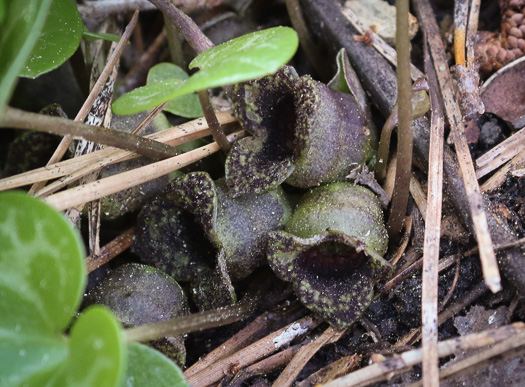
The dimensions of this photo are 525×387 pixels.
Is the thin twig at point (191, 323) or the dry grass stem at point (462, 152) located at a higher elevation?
the dry grass stem at point (462, 152)

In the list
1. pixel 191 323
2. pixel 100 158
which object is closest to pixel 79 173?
pixel 100 158

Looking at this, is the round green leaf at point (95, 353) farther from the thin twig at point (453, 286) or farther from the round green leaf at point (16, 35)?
the thin twig at point (453, 286)

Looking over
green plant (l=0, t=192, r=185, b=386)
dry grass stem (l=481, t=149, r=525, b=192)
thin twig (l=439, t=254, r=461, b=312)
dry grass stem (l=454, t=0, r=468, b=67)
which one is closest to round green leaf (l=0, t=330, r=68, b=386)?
green plant (l=0, t=192, r=185, b=386)

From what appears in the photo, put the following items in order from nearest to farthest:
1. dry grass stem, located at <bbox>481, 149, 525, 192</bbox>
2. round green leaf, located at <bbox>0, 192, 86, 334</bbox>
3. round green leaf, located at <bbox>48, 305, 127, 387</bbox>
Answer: round green leaf, located at <bbox>48, 305, 127, 387</bbox> → round green leaf, located at <bbox>0, 192, 86, 334</bbox> → dry grass stem, located at <bbox>481, 149, 525, 192</bbox>

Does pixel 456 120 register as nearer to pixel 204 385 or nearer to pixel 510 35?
pixel 510 35

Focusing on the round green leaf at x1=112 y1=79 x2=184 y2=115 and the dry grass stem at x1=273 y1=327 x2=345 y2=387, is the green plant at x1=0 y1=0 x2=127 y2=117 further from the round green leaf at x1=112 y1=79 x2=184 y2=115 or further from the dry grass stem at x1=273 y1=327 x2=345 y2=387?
the dry grass stem at x1=273 y1=327 x2=345 y2=387

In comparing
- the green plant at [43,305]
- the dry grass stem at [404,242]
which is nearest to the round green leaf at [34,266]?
the green plant at [43,305]

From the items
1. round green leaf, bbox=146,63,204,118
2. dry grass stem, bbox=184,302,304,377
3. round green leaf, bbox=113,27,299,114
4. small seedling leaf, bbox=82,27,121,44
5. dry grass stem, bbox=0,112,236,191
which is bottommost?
dry grass stem, bbox=184,302,304,377

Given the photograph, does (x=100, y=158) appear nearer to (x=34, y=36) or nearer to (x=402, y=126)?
(x=34, y=36)

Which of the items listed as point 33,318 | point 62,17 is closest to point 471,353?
point 33,318
